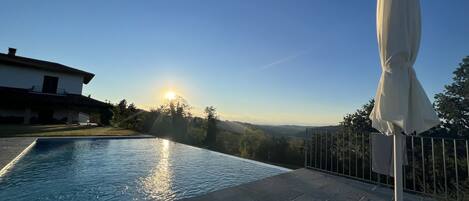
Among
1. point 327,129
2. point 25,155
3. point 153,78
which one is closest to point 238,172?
→ point 327,129

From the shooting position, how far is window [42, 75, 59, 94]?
966 inches

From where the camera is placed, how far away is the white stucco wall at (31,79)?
2277cm

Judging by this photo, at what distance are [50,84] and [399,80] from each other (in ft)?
97.4

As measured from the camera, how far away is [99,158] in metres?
9.55

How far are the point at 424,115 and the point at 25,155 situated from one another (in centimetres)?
1154

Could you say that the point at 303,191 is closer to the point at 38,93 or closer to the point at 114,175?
the point at 114,175

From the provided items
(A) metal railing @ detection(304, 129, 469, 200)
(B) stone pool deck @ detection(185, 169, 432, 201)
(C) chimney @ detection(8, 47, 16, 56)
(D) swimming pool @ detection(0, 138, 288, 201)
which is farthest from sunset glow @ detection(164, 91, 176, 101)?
(C) chimney @ detection(8, 47, 16, 56)

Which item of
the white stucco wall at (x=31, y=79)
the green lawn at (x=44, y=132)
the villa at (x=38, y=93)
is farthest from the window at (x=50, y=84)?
the green lawn at (x=44, y=132)

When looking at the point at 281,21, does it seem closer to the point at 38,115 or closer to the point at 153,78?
the point at 153,78

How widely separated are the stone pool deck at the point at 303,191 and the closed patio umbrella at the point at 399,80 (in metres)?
1.72

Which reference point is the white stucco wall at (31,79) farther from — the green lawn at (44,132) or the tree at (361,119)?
the tree at (361,119)

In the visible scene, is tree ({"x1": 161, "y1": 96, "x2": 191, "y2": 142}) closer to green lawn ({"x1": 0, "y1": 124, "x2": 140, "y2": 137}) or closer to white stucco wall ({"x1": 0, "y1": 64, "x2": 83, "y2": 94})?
green lawn ({"x1": 0, "y1": 124, "x2": 140, "y2": 137})

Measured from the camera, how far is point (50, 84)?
81.6 ft

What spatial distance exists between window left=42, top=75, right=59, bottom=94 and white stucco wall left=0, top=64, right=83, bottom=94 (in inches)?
10.1
